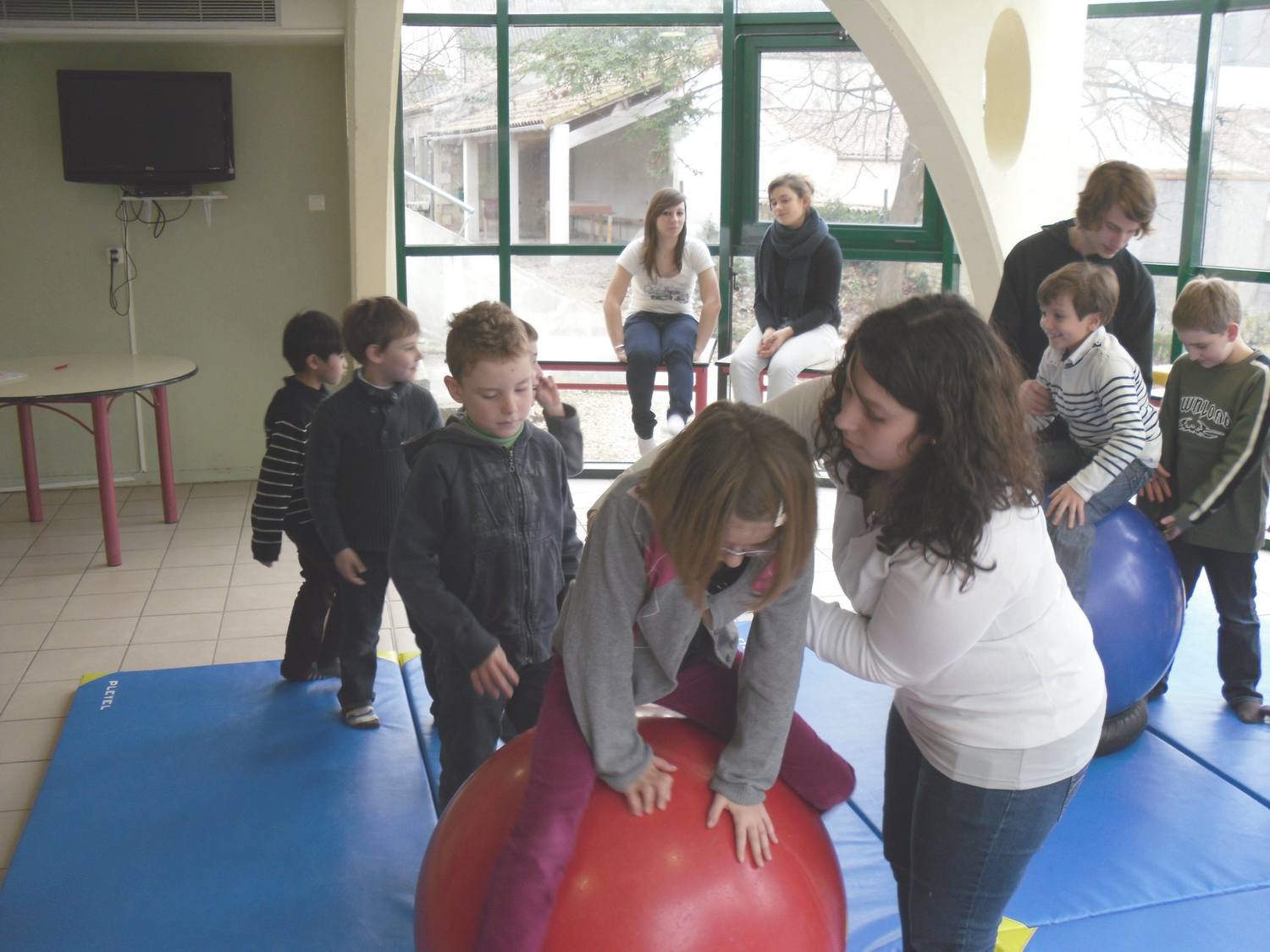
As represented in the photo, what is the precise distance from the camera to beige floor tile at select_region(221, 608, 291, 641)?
4594mm

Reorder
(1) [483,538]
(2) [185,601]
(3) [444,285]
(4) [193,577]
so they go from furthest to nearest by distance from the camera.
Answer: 1. (3) [444,285]
2. (4) [193,577]
3. (2) [185,601]
4. (1) [483,538]

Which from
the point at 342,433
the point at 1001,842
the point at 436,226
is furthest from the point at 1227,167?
the point at 1001,842

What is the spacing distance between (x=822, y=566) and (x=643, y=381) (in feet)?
4.82

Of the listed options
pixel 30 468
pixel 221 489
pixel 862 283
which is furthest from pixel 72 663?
pixel 862 283

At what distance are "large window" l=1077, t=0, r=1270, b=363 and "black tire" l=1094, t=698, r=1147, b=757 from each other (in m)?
3.30

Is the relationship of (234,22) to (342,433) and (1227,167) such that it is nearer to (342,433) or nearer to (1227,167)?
(342,433)

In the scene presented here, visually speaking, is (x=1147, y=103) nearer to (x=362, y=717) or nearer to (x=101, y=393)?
(x=362, y=717)

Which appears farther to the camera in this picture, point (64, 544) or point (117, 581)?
point (64, 544)

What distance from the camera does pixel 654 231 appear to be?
622 cm

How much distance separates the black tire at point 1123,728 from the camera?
3.48m

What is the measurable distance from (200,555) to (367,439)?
2.68 meters

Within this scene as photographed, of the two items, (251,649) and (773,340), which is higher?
(773,340)

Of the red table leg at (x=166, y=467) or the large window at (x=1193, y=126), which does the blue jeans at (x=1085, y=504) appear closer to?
the large window at (x=1193, y=126)

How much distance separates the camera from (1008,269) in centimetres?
377
